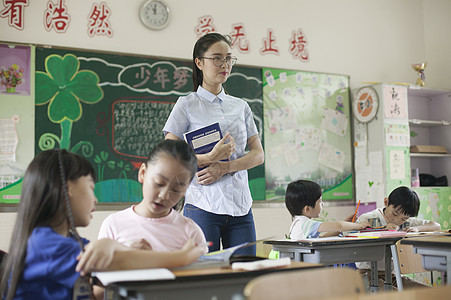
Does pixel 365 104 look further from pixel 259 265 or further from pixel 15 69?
pixel 259 265

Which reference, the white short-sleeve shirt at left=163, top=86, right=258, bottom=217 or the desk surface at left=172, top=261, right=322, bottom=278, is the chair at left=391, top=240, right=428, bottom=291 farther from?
the desk surface at left=172, top=261, right=322, bottom=278

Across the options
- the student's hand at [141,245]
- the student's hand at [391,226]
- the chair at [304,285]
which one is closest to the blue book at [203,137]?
the student's hand at [141,245]

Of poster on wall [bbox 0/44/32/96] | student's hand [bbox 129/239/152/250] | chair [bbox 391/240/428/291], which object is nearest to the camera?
student's hand [bbox 129/239/152/250]

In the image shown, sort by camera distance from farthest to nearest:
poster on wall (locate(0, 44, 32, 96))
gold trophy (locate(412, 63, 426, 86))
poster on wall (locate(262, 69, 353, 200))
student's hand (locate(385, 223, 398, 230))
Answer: gold trophy (locate(412, 63, 426, 86)), poster on wall (locate(262, 69, 353, 200)), poster on wall (locate(0, 44, 32, 96)), student's hand (locate(385, 223, 398, 230))

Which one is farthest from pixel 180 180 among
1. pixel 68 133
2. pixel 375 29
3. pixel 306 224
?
pixel 375 29

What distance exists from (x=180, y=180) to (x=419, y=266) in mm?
1715

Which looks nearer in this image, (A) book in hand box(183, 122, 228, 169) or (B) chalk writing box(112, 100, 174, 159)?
(A) book in hand box(183, 122, 228, 169)

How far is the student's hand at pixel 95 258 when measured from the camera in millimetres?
1198

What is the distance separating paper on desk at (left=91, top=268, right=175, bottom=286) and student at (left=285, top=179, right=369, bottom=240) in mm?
2018

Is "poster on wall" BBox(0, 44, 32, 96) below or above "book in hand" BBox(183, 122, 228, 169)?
above

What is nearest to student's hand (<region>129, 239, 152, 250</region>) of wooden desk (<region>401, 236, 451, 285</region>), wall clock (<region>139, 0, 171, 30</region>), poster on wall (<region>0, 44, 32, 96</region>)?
wooden desk (<region>401, 236, 451, 285</region>)

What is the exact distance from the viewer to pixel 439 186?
531 cm

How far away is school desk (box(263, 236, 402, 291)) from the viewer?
253 cm

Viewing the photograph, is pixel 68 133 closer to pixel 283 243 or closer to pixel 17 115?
pixel 17 115
